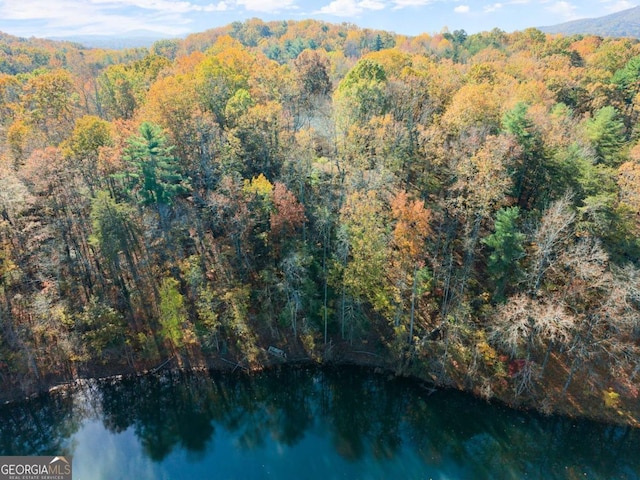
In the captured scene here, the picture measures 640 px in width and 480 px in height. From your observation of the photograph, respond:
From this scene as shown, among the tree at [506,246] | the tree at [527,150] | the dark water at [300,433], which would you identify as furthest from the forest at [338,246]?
the dark water at [300,433]

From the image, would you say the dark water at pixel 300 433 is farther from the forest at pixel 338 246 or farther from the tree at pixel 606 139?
the tree at pixel 606 139

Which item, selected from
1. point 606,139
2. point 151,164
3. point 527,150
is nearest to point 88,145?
point 151,164

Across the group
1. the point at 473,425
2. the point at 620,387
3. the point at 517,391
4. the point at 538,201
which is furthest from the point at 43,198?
the point at 620,387

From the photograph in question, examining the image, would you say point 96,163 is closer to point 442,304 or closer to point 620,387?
point 442,304

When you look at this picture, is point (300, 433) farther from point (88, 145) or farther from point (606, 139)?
point (606, 139)

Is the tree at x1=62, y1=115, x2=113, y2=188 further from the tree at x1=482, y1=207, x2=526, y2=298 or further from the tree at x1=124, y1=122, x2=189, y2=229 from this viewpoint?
the tree at x1=482, y1=207, x2=526, y2=298
